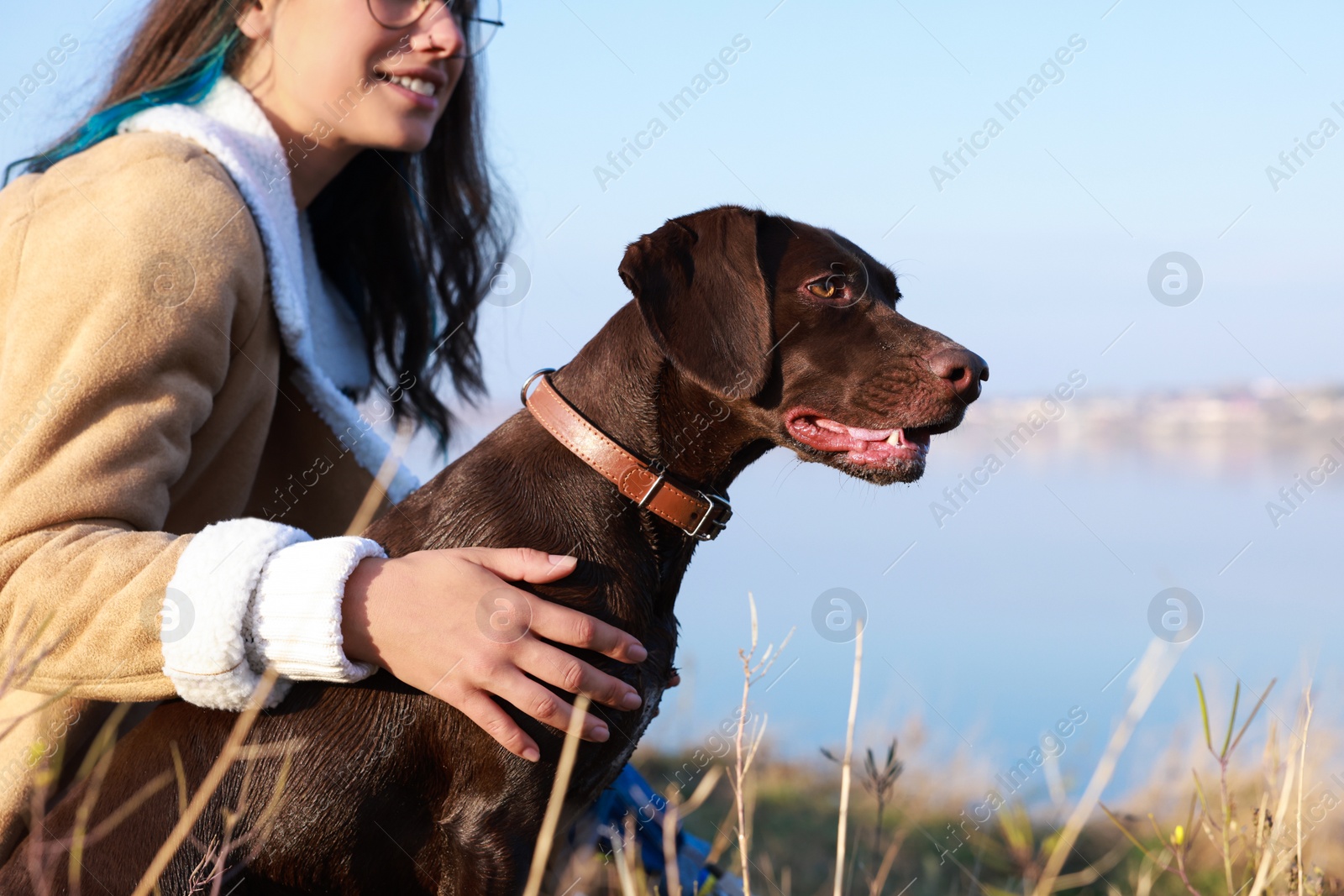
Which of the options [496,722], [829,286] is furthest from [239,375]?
[829,286]

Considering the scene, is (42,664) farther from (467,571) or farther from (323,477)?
(323,477)

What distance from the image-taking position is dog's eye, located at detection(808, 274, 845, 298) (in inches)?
92.8

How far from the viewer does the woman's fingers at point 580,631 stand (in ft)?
6.41

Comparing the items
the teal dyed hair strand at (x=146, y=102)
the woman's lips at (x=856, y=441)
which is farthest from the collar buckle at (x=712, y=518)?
the teal dyed hair strand at (x=146, y=102)

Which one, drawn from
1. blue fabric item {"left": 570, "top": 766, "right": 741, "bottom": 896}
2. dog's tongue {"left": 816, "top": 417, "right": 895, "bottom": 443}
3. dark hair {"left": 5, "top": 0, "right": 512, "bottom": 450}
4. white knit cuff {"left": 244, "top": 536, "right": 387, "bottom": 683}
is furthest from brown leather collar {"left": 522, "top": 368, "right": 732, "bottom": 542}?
dark hair {"left": 5, "top": 0, "right": 512, "bottom": 450}

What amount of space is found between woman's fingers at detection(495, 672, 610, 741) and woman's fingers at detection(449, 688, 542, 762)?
1.2 inches

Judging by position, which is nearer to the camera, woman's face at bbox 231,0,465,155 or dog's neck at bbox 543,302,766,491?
dog's neck at bbox 543,302,766,491

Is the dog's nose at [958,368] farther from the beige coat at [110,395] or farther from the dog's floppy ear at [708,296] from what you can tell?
the beige coat at [110,395]

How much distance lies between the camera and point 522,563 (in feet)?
6.48

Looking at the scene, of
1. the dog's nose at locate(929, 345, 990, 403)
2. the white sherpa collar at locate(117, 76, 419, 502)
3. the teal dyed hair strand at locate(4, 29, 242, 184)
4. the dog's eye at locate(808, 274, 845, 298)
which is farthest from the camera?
the teal dyed hair strand at locate(4, 29, 242, 184)

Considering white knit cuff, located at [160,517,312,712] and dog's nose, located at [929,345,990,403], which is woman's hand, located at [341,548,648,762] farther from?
dog's nose, located at [929,345,990,403]

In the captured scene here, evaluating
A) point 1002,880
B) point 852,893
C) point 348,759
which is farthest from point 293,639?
point 1002,880

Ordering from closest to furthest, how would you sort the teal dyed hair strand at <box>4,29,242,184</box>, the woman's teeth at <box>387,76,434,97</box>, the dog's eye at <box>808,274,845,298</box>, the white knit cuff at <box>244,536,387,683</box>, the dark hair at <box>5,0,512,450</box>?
the white knit cuff at <box>244,536,387,683</box>, the dog's eye at <box>808,274,845,298</box>, the teal dyed hair strand at <box>4,29,242,184</box>, the woman's teeth at <box>387,76,434,97</box>, the dark hair at <box>5,0,512,450</box>

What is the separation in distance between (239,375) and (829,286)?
4.72 feet
